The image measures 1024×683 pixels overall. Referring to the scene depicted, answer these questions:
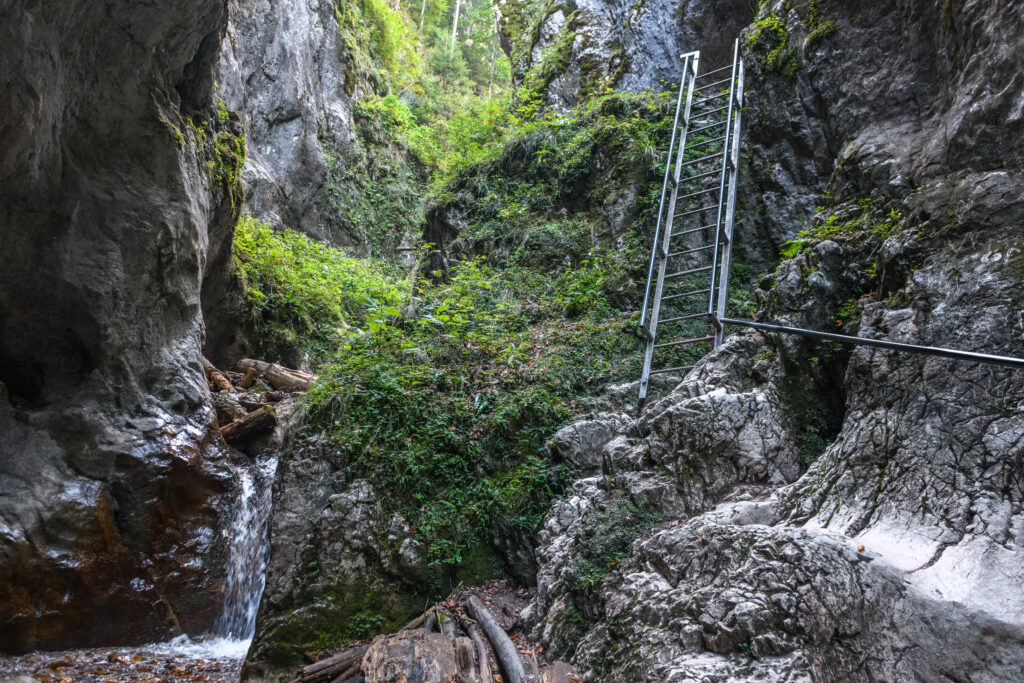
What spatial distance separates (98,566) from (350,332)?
6.08 m

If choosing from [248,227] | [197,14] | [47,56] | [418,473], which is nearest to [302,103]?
[248,227]

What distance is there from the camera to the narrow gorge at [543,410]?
2.79 metres

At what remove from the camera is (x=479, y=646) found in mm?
3967

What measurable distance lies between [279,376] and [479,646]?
595 centimetres

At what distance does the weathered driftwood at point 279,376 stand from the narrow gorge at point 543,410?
0.06m

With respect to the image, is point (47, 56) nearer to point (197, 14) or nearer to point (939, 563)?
point (197, 14)

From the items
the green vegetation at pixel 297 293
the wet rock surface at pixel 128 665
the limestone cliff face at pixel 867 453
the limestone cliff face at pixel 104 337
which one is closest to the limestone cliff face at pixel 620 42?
the limestone cliff face at pixel 867 453

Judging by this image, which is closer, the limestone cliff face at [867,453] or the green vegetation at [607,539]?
the limestone cliff face at [867,453]

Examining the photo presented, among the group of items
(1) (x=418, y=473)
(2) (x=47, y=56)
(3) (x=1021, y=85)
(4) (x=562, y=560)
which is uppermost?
(2) (x=47, y=56)

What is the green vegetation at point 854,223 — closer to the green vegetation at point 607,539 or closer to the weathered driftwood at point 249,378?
the green vegetation at point 607,539

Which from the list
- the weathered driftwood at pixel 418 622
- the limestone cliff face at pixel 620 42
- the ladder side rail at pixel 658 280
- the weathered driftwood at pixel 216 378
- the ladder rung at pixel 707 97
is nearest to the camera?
the weathered driftwood at pixel 418 622

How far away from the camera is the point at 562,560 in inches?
165

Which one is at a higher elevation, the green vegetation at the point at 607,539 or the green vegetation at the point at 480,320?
the green vegetation at the point at 480,320

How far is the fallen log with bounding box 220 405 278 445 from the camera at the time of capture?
270 inches
